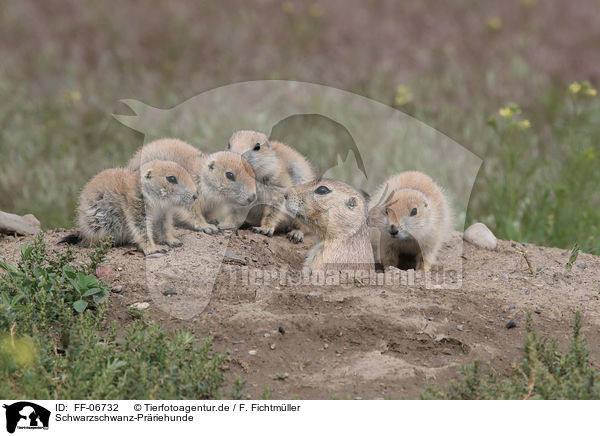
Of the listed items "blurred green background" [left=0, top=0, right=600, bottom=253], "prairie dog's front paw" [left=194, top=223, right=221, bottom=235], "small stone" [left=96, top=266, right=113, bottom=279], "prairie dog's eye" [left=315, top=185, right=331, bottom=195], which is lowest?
"small stone" [left=96, top=266, right=113, bottom=279]

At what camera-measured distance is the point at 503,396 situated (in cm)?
380

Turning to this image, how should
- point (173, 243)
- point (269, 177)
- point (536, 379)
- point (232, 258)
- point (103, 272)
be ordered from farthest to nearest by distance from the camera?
point (269, 177)
point (173, 243)
point (232, 258)
point (103, 272)
point (536, 379)

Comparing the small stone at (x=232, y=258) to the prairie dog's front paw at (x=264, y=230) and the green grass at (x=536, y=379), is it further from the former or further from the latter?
the green grass at (x=536, y=379)

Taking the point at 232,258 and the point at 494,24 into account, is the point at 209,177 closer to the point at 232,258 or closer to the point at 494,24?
the point at 232,258

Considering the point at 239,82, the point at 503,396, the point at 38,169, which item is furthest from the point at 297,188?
the point at 239,82

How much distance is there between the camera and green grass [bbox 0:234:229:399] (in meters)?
3.79

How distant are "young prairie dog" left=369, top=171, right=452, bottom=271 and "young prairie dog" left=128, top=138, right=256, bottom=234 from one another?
1.06 meters

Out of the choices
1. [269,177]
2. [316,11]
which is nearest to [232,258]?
[269,177]

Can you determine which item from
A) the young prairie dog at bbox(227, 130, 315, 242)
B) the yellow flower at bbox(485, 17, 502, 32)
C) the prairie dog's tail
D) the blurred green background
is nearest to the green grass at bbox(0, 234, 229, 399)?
the prairie dog's tail

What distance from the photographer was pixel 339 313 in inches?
191

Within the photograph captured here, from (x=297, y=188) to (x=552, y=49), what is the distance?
8.72 m

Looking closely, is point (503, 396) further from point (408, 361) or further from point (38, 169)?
point (38, 169)
